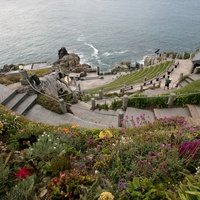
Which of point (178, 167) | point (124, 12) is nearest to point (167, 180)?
point (178, 167)

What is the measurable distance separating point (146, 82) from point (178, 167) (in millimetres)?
26206

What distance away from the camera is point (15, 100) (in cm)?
1766

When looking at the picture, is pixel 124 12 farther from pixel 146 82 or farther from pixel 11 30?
pixel 146 82

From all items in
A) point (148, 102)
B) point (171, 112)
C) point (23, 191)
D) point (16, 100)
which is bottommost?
point (148, 102)

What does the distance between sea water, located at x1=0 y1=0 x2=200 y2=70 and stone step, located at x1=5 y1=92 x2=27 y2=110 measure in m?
51.8

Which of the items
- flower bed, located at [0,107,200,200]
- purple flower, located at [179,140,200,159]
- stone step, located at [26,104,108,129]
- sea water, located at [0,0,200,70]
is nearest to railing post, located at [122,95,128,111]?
stone step, located at [26,104,108,129]

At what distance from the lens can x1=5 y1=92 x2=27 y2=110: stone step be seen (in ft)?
55.3

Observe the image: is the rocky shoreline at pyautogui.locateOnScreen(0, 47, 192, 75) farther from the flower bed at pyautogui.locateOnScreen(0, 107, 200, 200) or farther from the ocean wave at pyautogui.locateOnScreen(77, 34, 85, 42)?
the flower bed at pyautogui.locateOnScreen(0, 107, 200, 200)

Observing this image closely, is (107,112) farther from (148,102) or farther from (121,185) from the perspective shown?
(121,185)

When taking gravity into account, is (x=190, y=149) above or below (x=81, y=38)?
above

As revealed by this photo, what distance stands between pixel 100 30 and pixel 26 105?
83799mm

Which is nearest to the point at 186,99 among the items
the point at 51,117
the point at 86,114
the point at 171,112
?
the point at 171,112

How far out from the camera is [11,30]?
345ft

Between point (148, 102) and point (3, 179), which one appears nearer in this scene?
point (3, 179)
